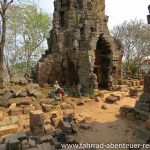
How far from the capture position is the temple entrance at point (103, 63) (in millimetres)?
17469

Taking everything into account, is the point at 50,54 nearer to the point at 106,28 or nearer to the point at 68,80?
the point at 68,80

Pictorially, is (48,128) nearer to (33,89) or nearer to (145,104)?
(145,104)

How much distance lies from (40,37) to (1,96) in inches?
705

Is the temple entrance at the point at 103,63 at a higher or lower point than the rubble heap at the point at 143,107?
higher

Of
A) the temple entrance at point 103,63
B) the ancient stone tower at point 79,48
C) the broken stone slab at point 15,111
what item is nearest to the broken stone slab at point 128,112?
the broken stone slab at point 15,111

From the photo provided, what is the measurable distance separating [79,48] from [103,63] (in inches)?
96.5

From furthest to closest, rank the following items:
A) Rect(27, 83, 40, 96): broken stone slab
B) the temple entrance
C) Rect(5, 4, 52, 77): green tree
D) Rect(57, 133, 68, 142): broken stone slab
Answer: Rect(5, 4, 52, 77): green tree
the temple entrance
Rect(27, 83, 40, 96): broken stone slab
Rect(57, 133, 68, 142): broken stone slab

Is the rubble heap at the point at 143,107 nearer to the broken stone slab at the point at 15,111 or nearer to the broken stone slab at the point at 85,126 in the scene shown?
the broken stone slab at the point at 85,126

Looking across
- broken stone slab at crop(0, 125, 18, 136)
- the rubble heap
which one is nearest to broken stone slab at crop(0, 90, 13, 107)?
broken stone slab at crop(0, 125, 18, 136)

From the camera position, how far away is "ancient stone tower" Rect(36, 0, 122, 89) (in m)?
16.7

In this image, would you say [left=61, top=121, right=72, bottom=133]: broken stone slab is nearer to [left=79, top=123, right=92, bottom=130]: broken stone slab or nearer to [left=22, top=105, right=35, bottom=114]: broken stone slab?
[left=79, top=123, right=92, bottom=130]: broken stone slab

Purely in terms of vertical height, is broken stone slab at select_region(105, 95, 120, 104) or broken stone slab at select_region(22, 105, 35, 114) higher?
broken stone slab at select_region(105, 95, 120, 104)

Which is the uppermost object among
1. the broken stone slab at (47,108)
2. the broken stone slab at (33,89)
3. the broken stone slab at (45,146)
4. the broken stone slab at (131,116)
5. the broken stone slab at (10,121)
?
the broken stone slab at (33,89)

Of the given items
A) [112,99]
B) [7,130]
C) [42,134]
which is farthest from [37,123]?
[112,99]
